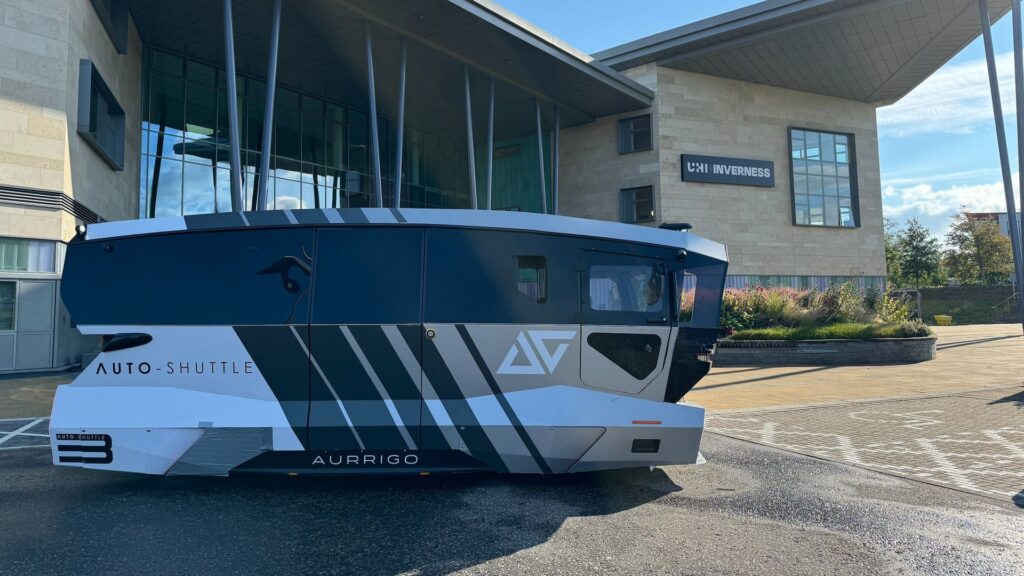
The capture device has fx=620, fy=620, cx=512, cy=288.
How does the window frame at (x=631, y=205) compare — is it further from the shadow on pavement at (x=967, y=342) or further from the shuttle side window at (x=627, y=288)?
the shuttle side window at (x=627, y=288)

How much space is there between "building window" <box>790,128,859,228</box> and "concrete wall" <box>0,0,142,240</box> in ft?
94.2

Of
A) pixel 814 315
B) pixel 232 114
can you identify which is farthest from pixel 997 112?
pixel 232 114

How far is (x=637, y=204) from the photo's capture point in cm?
2958

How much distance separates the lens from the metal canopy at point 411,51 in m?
20.0

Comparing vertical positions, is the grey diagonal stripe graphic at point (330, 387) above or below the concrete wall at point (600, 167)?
below

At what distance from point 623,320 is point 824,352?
14390 millimetres

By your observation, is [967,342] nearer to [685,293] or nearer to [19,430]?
[685,293]

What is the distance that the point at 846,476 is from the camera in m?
6.33

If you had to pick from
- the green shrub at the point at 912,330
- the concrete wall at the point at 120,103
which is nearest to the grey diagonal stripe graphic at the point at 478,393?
the concrete wall at the point at 120,103

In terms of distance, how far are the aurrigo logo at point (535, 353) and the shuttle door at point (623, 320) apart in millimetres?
231

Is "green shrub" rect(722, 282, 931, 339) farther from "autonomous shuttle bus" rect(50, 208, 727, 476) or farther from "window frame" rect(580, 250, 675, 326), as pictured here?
"autonomous shuttle bus" rect(50, 208, 727, 476)

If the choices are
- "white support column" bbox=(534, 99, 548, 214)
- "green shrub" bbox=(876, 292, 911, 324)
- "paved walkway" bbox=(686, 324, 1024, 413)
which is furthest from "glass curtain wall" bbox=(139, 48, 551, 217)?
"paved walkway" bbox=(686, 324, 1024, 413)

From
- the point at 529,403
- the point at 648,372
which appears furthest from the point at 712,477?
the point at 529,403

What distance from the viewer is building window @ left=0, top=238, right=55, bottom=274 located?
14.0 meters
